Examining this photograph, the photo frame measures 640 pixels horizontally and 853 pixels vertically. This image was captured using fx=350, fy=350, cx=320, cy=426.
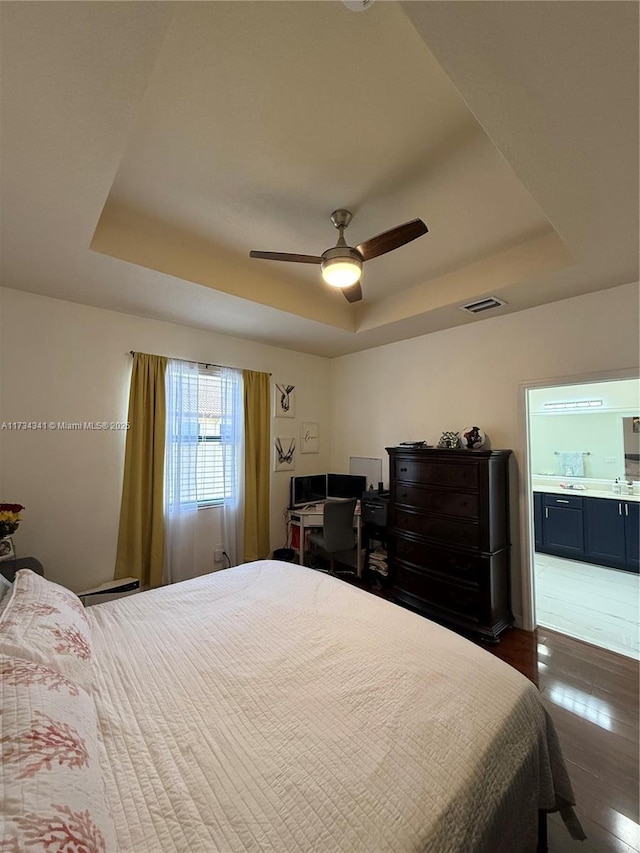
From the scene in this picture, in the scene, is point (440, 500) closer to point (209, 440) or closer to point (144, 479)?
point (209, 440)

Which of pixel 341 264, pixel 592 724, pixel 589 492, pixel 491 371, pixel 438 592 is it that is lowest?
pixel 592 724

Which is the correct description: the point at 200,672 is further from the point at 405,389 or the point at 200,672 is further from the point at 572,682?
the point at 405,389

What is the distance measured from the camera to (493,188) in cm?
187

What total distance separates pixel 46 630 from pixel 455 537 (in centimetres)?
270

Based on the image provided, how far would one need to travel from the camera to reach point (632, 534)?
4113 millimetres


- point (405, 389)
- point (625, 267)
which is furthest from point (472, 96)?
point (405, 389)

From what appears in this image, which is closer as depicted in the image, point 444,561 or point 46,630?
point 46,630

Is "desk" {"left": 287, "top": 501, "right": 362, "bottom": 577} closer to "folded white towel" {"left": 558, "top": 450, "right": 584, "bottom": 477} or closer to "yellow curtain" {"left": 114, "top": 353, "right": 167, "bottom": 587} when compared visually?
"yellow curtain" {"left": 114, "top": 353, "right": 167, "bottom": 587}

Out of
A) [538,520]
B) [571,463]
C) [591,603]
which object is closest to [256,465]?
[591,603]

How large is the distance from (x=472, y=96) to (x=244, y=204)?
50.5 inches

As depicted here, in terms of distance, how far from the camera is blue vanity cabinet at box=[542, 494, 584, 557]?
4520 millimetres

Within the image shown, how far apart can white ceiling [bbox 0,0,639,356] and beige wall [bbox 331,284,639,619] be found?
25 cm

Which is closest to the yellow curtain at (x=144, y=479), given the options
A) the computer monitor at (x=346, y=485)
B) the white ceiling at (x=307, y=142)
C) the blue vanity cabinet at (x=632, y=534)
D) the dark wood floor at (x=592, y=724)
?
the white ceiling at (x=307, y=142)

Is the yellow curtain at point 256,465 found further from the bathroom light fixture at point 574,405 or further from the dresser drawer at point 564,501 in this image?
the bathroom light fixture at point 574,405
